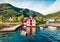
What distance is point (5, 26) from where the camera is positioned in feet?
42.9

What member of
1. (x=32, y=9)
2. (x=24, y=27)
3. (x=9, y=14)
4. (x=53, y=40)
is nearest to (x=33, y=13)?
(x=32, y=9)

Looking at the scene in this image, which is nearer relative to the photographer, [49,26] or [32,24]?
[32,24]

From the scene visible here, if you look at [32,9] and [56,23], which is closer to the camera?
[32,9]

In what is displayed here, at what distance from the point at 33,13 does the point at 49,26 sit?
2036 mm

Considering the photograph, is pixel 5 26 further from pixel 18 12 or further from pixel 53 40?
pixel 53 40

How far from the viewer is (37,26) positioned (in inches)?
510

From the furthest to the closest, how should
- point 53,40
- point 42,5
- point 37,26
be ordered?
point 37,26 → point 42,5 → point 53,40

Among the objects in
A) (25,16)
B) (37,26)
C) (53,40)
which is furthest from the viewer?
(37,26)

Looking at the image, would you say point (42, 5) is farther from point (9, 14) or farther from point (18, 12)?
point (9, 14)

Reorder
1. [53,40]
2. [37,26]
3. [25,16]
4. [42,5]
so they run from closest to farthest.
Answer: [53,40] → [42,5] → [25,16] → [37,26]

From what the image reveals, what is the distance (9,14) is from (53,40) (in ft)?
17.4

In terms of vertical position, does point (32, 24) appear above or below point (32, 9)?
below

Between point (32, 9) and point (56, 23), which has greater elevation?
point (32, 9)

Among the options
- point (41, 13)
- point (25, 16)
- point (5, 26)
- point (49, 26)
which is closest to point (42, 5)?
point (41, 13)
